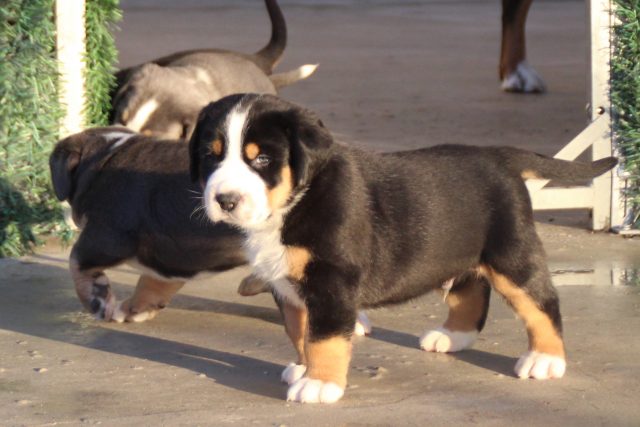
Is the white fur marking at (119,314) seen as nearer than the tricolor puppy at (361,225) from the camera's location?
No

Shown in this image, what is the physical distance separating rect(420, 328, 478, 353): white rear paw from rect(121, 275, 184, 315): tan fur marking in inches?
44.4

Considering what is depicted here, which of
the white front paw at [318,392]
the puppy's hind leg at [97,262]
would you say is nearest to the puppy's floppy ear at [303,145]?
the white front paw at [318,392]

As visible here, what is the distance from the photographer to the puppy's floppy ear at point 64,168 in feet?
18.2

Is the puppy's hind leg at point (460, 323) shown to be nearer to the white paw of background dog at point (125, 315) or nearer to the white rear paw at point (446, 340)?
the white rear paw at point (446, 340)

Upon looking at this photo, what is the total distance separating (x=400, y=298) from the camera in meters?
4.51

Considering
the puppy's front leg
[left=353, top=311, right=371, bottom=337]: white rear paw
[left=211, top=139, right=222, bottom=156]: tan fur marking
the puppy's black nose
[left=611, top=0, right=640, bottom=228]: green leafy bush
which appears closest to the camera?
the puppy's black nose

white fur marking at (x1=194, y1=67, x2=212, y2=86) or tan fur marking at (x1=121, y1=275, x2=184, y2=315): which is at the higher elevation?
white fur marking at (x1=194, y1=67, x2=212, y2=86)

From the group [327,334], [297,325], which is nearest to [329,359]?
[327,334]

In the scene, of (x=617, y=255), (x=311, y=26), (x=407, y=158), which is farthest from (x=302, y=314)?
(x=311, y=26)

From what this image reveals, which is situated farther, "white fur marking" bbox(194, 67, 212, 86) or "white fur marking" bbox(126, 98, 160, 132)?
"white fur marking" bbox(194, 67, 212, 86)

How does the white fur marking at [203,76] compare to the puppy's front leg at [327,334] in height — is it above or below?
above

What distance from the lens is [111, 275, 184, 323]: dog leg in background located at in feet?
17.6

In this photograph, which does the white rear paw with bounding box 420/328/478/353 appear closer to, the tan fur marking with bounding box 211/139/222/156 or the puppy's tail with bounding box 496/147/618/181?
the puppy's tail with bounding box 496/147/618/181

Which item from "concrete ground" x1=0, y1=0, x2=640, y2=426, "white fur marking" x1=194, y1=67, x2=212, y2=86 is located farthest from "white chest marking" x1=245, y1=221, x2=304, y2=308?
"white fur marking" x1=194, y1=67, x2=212, y2=86
